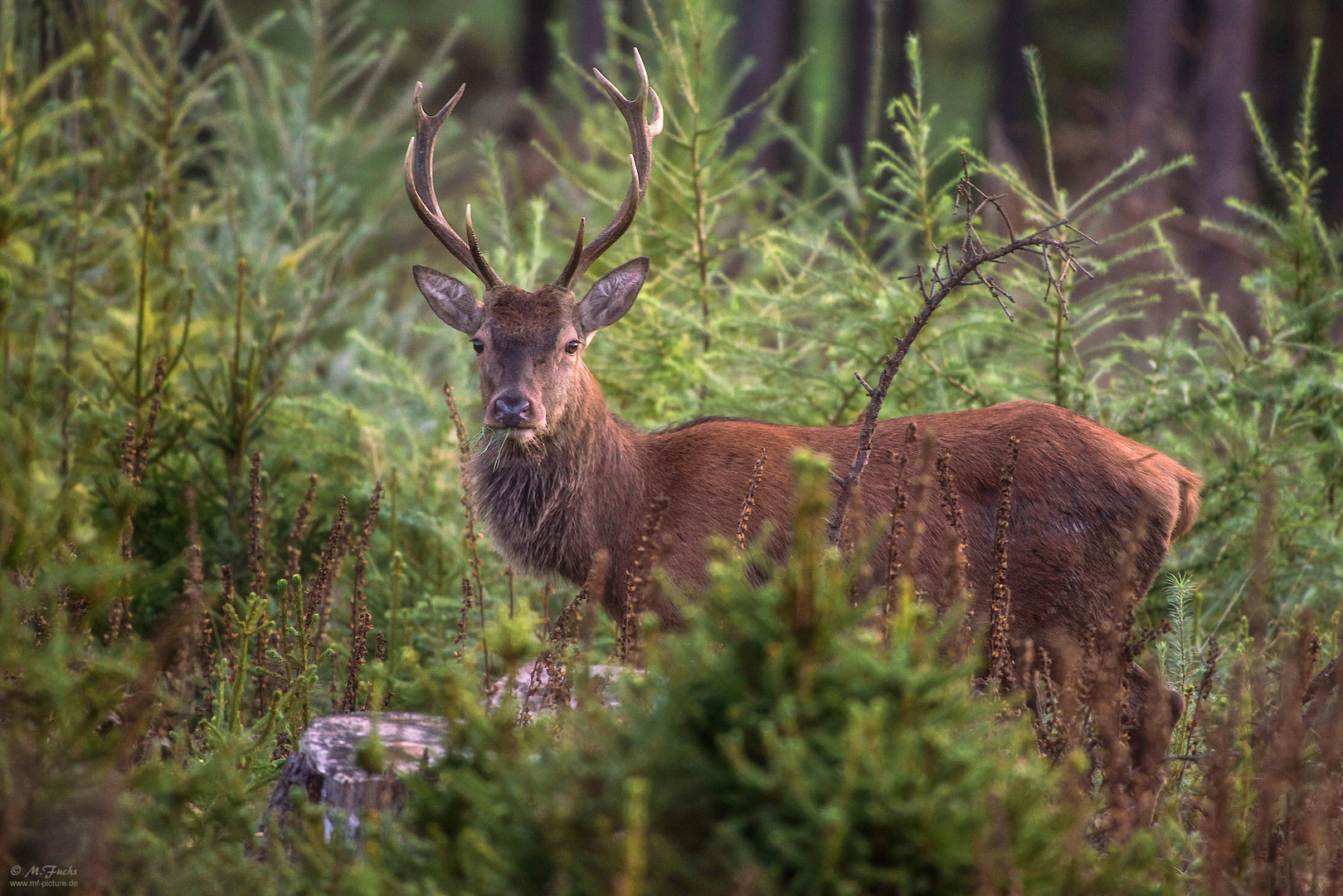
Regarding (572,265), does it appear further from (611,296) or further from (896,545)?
(896,545)

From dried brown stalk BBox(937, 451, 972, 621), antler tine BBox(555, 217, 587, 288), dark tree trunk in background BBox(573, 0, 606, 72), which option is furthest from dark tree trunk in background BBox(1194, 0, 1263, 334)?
dried brown stalk BBox(937, 451, 972, 621)

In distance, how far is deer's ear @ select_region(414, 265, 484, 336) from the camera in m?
5.41

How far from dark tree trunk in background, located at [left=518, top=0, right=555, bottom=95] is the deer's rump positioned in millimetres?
23236

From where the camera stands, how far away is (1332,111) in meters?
20.2

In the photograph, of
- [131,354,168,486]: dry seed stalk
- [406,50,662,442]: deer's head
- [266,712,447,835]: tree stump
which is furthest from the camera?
[406,50,662,442]: deer's head

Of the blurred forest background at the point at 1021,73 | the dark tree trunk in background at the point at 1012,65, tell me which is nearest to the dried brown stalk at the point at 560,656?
the blurred forest background at the point at 1021,73

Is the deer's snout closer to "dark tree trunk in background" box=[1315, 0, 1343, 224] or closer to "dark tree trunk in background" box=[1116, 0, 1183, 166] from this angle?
"dark tree trunk in background" box=[1116, 0, 1183, 166]

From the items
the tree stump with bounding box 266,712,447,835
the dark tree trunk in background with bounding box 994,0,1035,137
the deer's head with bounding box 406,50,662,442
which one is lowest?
the tree stump with bounding box 266,712,447,835

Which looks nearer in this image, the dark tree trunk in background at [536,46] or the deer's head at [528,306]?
the deer's head at [528,306]

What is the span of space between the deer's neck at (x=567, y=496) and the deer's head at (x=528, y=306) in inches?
5.2

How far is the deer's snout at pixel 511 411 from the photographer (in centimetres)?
468

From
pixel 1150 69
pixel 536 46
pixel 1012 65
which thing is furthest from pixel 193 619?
pixel 536 46

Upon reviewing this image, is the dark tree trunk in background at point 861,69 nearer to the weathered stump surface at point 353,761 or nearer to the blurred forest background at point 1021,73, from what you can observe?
the blurred forest background at point 1021,73

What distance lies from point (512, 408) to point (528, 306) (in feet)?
1.90
